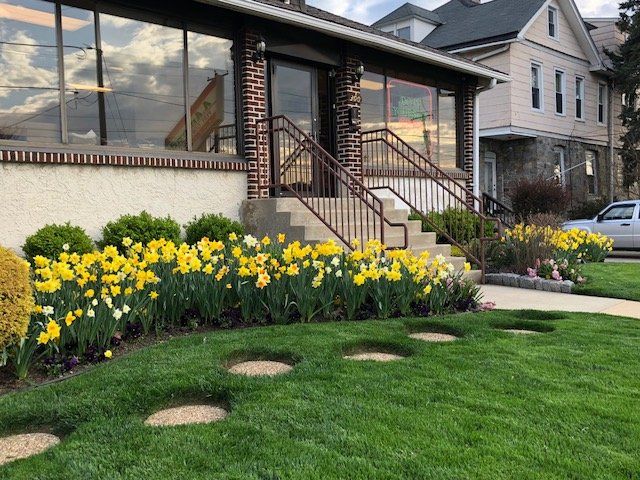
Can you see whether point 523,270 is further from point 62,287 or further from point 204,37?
point 62,287

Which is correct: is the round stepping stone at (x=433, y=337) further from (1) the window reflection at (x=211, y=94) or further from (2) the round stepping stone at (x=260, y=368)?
(1) the window reflection at (x=211, y=94)

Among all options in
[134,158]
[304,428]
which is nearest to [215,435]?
[304,428]

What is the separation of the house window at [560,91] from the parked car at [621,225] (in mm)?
7376

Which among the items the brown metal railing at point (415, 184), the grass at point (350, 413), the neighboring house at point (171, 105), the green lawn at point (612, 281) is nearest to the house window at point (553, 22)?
the brown metal railing at point (415, 184)

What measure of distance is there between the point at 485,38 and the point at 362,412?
18055mm

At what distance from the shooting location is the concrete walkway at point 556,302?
21.0ft

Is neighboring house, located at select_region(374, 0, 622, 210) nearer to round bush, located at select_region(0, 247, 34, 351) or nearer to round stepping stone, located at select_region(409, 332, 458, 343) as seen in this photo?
round stepping stone, located at select_region(409, 332, 458, 343)

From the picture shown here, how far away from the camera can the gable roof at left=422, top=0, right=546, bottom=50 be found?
18594 millimetres

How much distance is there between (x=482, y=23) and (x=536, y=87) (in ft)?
9.46

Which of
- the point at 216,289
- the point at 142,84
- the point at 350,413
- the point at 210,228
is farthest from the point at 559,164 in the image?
the point at 350,413

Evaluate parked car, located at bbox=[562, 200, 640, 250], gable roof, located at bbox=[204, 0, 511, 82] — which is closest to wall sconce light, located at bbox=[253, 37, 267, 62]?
gable roof, located at bbox=[204, 0, 511, 82]

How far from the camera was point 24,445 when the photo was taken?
2807 millimetres

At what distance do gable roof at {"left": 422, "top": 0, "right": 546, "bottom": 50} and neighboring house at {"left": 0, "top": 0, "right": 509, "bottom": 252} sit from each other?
8.93 metres

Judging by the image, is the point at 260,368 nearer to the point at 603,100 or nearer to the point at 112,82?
the point at 112,82
